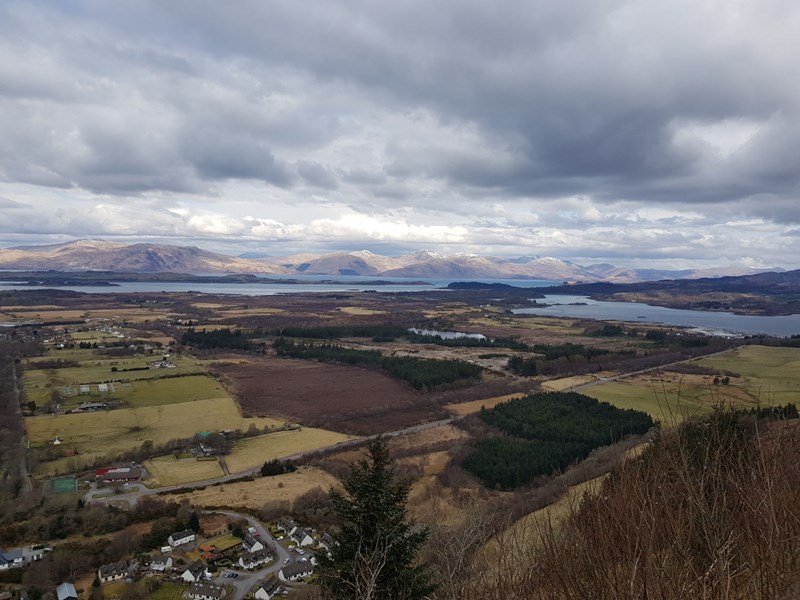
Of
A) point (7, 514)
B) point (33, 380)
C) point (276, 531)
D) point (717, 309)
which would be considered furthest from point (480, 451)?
point (717, 309)

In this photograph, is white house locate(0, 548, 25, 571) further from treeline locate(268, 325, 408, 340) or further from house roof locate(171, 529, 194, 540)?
treeline locate(268, 325, 408, 340)

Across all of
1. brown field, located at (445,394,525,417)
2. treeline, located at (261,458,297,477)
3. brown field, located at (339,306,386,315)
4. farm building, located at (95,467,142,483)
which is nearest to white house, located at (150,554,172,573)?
farm building, located at (95,467,142,483)

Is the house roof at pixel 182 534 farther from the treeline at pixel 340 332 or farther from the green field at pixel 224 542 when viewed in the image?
the treeline at pixel 340 332

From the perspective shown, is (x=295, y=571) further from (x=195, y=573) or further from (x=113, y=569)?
(x=113, y=569)

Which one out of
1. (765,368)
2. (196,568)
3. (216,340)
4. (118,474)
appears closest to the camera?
(196,568)

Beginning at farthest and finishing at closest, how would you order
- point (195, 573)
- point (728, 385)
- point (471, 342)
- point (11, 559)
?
point (471, 342) < point (728, 385) < point (11, 559) < point (195, 573)

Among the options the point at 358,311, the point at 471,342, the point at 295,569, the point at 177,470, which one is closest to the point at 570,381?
the point at 471,342
